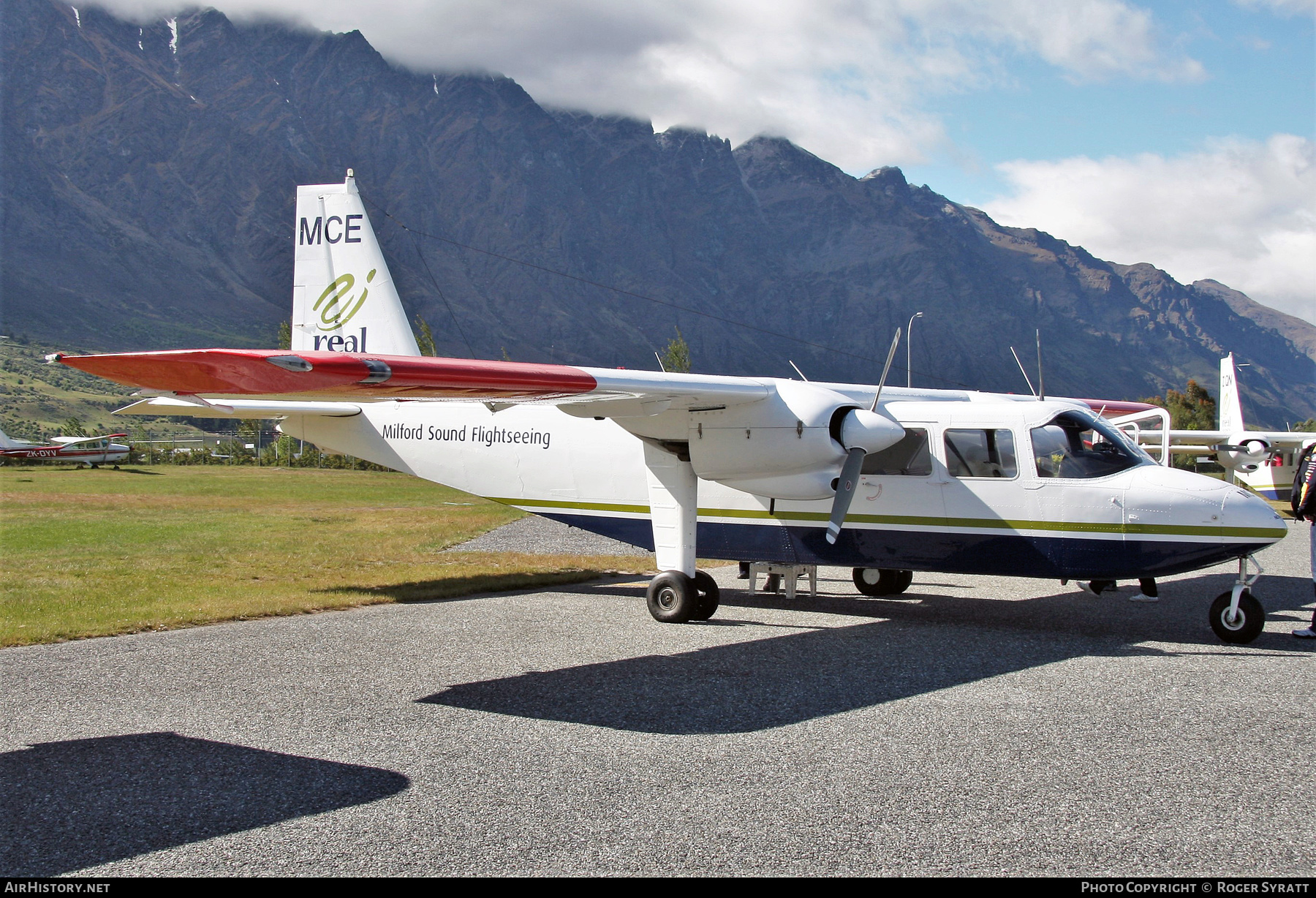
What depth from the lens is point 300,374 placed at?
21.5 ft

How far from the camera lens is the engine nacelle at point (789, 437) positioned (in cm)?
989

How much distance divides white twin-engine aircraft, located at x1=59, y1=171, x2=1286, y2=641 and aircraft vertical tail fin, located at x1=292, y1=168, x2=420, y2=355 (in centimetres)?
154

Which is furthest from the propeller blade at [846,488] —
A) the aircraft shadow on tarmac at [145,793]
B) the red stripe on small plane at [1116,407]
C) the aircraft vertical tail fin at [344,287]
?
the aircraft vertical tail fin at [344,287]

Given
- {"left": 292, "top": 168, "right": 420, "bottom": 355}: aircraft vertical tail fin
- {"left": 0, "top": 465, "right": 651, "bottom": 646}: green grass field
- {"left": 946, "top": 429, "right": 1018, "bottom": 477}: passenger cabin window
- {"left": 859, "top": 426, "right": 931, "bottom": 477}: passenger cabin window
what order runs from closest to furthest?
1. {"left": 946, "top": 429, "right": 1018, "bottom": 477}: passenger cabin window
2. {"left": 859, "top": 426, "right": 931, "bottom": 477}: passenger cabin window
3. {"left": 0, "top": 465, "right": 651, "bottom": 646}: green grass field
4. {"left": 292, "top": 168, "right": 420, "bottom": 355}: aircraft vertical tail fin

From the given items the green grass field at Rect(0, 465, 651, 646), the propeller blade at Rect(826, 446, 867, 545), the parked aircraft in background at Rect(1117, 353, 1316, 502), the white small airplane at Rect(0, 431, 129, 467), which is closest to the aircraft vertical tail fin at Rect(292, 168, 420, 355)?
the green grass field at Rect(0, 465, 651, 646)

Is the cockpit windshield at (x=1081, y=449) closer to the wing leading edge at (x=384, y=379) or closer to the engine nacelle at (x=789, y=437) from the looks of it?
the engine nacelle at (x=789, y=437)

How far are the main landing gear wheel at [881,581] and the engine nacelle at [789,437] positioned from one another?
287cm

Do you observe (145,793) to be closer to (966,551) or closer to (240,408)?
(240,408)

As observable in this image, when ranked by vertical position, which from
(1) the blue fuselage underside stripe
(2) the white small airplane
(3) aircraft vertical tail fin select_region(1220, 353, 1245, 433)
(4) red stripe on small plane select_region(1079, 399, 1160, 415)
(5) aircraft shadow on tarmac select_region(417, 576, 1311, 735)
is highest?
(3) aircraft vertical tail fin select_region(1220, 353, 1245, 433)

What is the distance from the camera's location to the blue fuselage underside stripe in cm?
959

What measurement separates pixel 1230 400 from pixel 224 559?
37760mm

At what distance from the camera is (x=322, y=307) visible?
14.0 metres

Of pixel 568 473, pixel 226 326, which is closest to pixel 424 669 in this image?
pixel 568 473

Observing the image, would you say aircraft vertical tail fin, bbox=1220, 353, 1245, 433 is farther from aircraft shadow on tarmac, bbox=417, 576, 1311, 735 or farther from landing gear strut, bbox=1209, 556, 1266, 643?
landing gear strut, bbox=1209, 556, 1266, 643
